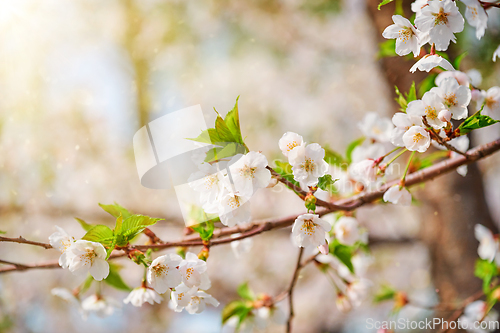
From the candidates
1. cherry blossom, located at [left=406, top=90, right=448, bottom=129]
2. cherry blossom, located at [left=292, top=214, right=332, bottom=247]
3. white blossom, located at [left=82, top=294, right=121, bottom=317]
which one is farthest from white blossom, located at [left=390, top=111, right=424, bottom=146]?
white blossom, located at [left=82, top=294, right=121, bottom=317]

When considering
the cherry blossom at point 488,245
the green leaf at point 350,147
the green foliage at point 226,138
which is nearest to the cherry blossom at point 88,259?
the green foliage at point 226,138

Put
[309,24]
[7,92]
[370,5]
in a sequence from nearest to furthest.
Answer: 1. [370,5]
2. [7,92]
3. [309,24]

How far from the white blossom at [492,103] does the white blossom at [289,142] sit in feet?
0.94

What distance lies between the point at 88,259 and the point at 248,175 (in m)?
0.18

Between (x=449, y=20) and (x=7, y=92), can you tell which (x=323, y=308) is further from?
(x=7, y=92)

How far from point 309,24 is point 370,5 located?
0.59 metres

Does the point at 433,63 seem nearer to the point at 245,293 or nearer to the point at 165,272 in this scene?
the point at 165,272

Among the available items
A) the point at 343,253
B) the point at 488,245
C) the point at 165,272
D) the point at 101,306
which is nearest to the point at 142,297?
the point at 165,272

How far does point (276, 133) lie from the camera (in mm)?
1327

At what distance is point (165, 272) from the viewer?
0.33 metres

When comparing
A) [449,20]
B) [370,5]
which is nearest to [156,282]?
[449,20]

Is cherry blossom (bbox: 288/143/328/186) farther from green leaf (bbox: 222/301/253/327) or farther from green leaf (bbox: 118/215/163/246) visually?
green leaf (bbox: 222/301/253/327)

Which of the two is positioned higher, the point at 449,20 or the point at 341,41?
the point at 341,41

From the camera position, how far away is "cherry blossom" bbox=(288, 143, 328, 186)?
0.98ft
